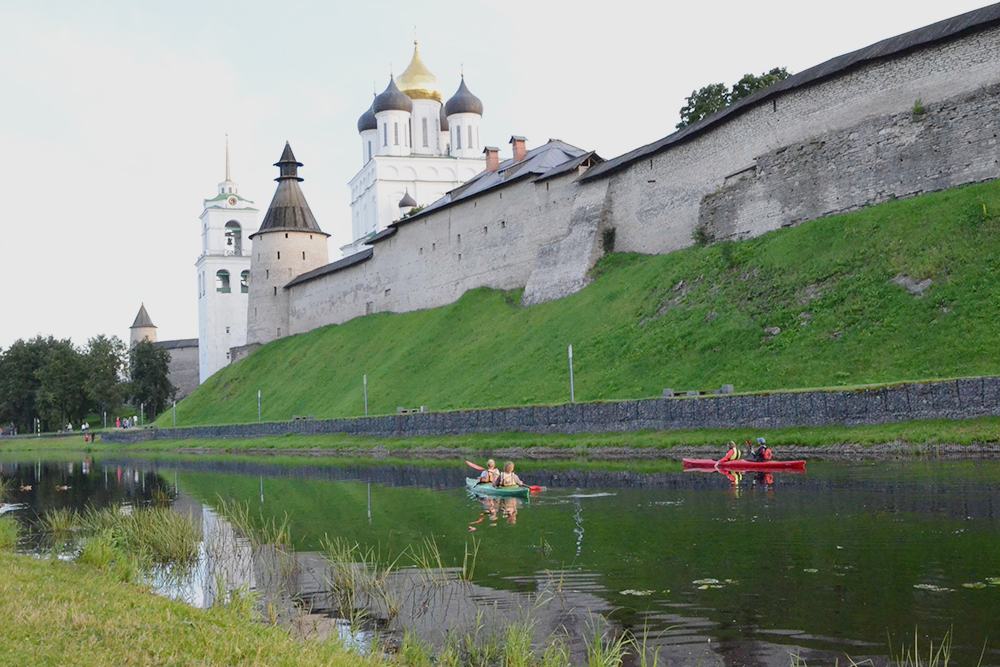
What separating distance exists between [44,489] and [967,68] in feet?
86.0

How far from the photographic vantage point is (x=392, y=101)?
84688mm

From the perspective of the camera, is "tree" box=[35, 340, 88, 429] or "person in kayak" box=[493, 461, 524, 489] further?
"tree" box=[35, 340, 88, 429]

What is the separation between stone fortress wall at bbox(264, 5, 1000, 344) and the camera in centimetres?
2616

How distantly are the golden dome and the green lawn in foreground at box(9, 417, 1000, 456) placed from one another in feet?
170

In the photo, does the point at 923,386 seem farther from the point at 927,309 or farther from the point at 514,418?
the point at 514,418

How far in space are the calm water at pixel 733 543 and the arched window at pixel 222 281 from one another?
61.9 m

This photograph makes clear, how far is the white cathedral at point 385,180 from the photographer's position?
8162cm

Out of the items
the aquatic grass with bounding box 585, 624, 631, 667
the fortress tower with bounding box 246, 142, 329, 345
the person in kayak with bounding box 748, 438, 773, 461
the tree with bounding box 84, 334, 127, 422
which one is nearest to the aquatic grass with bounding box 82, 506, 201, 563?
the aquatic grass with bounding box 585, 624, 631, 667

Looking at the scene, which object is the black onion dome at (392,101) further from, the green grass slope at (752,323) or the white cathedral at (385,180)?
the green grass slope at (752,323)

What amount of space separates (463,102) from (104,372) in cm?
3527

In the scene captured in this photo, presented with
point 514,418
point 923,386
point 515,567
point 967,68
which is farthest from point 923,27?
Result: point 515,567

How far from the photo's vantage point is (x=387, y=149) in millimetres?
85000

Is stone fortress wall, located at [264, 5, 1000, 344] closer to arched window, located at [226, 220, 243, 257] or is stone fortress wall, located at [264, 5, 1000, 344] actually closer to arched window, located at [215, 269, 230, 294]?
arched window, located at [215, 269, 230, 294]

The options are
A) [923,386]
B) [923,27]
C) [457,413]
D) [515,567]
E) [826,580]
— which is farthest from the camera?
[457,413]
